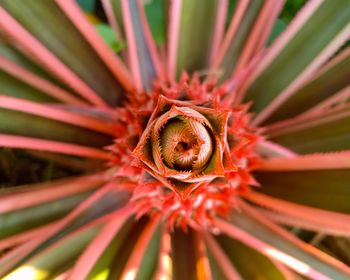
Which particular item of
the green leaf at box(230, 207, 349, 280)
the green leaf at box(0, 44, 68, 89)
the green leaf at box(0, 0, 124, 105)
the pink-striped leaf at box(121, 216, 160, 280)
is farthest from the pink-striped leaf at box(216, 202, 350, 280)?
the green leaf at box(0, 44, 68, 89)

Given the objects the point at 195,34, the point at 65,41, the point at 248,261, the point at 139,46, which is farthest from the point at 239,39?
the point at 248,261

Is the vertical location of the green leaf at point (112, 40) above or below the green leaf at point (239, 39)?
above

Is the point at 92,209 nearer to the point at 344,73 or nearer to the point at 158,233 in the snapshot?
the point at 158,233

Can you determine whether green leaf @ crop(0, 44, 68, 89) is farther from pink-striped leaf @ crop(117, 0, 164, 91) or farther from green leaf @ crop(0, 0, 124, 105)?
pink-striped leaf @ crop(117, 0, 164, 91)

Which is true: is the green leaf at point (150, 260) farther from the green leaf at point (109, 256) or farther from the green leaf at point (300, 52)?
the green leaf at point (300, 52)

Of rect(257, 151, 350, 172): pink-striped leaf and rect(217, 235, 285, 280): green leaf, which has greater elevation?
rect(257, 151, 350, 172): pink-striped leaf

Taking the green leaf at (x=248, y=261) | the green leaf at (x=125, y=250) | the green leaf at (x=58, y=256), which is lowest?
the green leaf at (x=248, y=261)

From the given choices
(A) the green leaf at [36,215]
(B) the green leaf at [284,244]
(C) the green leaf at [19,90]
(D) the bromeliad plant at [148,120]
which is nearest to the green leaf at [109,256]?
(D) the bromeliad plant at [148,120]
